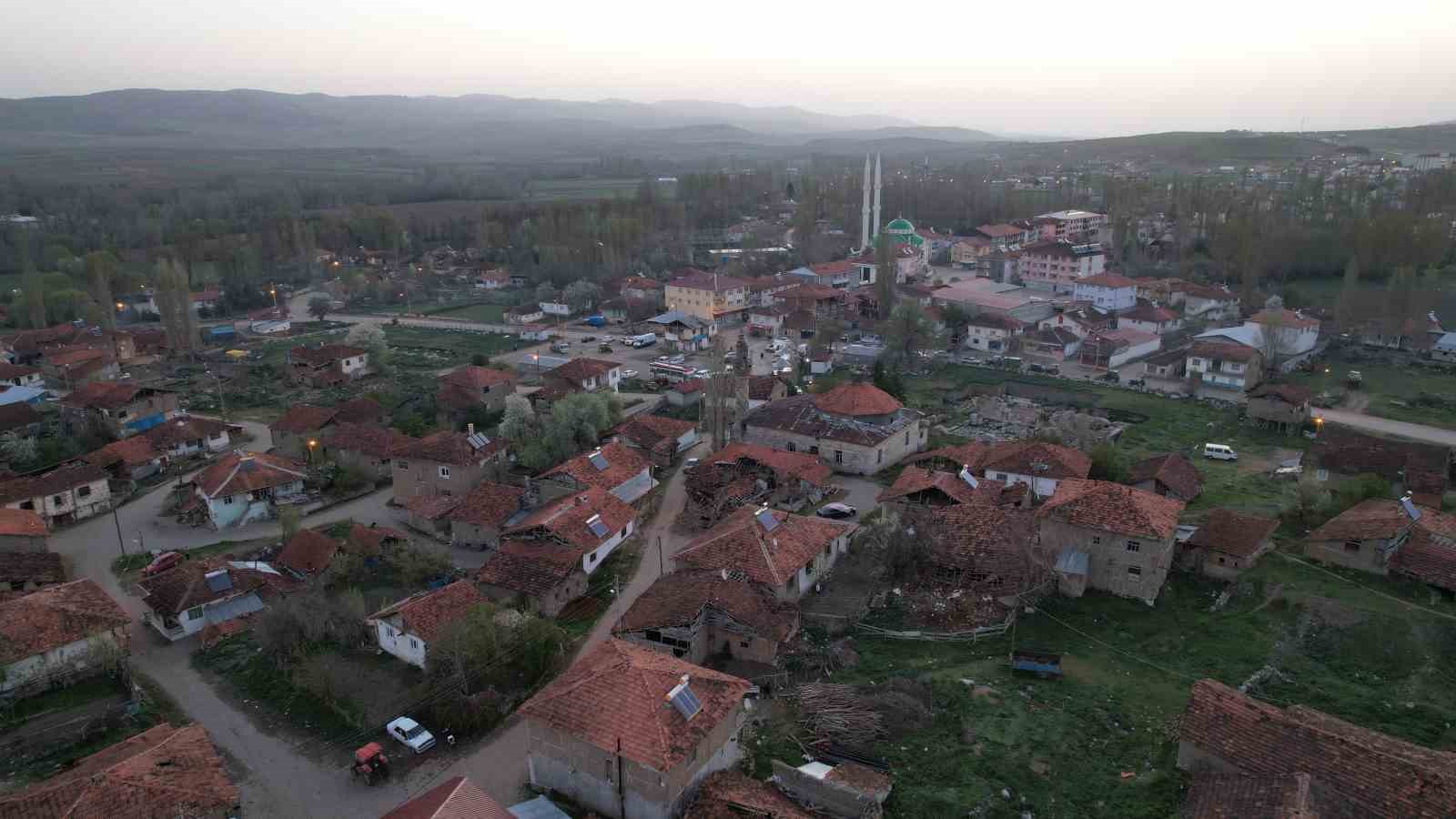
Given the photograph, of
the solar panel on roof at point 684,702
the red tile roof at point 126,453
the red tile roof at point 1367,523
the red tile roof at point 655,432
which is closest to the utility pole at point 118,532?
the red tile roof at point 126,453

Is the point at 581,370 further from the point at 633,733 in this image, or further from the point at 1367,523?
the point at 1367,523

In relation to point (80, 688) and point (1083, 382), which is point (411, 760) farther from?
point (1083, 382)

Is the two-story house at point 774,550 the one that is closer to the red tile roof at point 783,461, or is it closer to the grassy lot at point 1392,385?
the red tile roof at point 783,461

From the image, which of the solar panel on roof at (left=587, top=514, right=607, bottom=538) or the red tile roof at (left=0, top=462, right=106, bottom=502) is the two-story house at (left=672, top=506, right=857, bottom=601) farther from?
the red tile roof at (left=0, top=462, right=106, bottom=502)

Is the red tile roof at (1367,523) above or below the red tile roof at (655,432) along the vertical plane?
above

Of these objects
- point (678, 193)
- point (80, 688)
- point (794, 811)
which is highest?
point (678, 193)

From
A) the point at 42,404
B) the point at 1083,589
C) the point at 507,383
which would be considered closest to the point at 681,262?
the point at 507,383

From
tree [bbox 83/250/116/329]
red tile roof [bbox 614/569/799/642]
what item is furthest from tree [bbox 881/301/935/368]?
tree [bbox 83/250/116/329]
